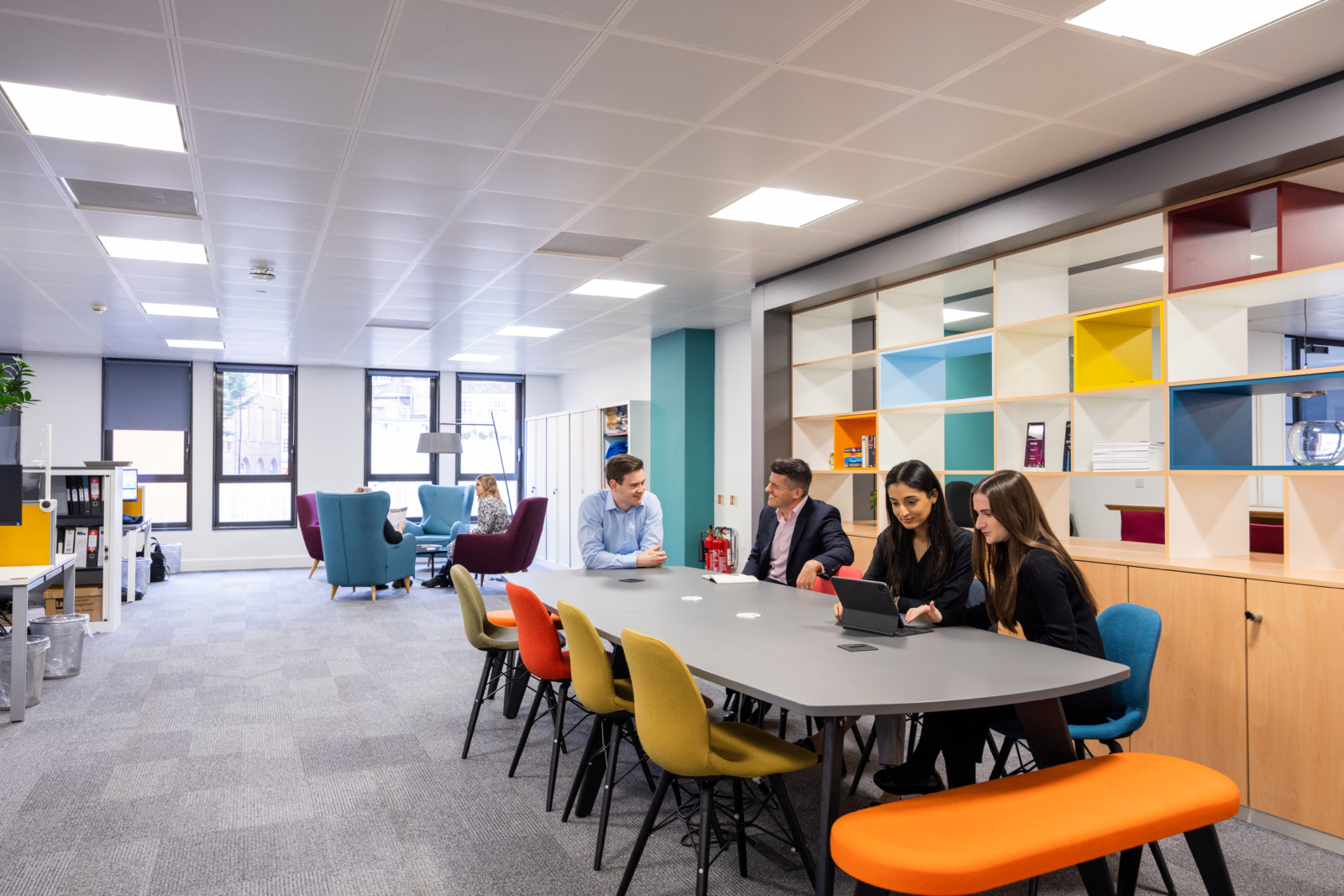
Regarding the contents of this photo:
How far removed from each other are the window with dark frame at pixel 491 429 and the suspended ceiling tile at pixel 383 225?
7.19 m

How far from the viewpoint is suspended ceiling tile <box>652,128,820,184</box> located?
364 centimetres

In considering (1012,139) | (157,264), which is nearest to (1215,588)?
(1012,139)

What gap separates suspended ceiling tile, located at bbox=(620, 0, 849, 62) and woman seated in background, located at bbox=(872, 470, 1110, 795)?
5.24ft

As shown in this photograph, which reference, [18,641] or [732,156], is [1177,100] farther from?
[18,641]

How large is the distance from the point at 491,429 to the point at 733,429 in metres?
5.30

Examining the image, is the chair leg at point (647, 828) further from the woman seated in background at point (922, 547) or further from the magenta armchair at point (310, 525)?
the magenta armchair at point (310, 525)

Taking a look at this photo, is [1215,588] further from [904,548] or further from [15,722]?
[15,722]

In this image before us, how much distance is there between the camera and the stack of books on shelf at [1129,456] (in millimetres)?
3928

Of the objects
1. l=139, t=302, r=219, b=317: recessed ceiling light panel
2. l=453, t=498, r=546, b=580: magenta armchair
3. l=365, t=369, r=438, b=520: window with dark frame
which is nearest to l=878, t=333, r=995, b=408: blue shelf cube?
l=453, t=498, r=546, b=580: magenta armchair

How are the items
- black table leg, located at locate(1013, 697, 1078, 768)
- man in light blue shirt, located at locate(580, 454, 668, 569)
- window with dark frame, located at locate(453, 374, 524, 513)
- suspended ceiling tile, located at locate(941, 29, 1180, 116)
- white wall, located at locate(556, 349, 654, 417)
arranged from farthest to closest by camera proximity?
window with dark frame, located at locate(453, 374, 524, 513)
white wall, located at locate(556, 349, 654, 417)
man in light blue shirt, located at locate(580, 454, 668, 569)
suspended ceiling tile, located at locate(941, 29, 1180, 116)
black table leg, located at locate(1013, 697, 1078, 768)

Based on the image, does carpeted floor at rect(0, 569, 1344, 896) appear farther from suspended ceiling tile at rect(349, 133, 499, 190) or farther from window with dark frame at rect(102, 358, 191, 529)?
→ window with dark frame at rect(102, 358, 191, 529)

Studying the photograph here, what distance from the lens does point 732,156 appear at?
383 centimetres

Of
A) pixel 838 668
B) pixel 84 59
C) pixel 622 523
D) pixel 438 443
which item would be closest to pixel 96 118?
pixel 84 59

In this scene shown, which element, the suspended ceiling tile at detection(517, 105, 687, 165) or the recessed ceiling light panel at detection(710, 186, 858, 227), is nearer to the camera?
the suspended ceiling tile at detection(517, 105, 687, 165)
